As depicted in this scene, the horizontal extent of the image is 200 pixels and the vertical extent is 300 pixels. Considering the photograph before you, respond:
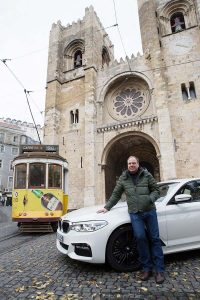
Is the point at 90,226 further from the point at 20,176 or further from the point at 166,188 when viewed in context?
the point at 20,176

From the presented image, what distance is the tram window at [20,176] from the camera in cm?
820

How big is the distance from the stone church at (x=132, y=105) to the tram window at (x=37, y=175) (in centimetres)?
845

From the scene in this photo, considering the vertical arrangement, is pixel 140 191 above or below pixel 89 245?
above

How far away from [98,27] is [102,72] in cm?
618

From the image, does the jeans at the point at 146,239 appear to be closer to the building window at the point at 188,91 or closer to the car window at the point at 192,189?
the car window at the point at 192,189

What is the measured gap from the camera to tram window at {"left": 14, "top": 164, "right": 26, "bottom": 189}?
26.9ft

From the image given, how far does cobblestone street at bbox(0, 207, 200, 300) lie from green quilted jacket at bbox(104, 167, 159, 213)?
1.00 m

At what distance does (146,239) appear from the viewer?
318cm

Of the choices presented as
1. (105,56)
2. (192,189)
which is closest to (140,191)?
(192,189)

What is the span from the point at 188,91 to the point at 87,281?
16.0 meters

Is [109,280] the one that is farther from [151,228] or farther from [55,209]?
[55,209]

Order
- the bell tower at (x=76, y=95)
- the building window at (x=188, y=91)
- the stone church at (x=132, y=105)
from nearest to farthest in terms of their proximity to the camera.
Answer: the stone church at (x=132, y=105) < the building window at (x=188, y=91) < the bell tower at (x=76, y=95)

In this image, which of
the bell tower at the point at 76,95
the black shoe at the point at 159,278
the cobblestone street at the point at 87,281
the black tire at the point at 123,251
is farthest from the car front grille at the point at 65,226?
the bell tower at the point at 76,95

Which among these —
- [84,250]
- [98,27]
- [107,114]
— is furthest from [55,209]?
[98,27]
